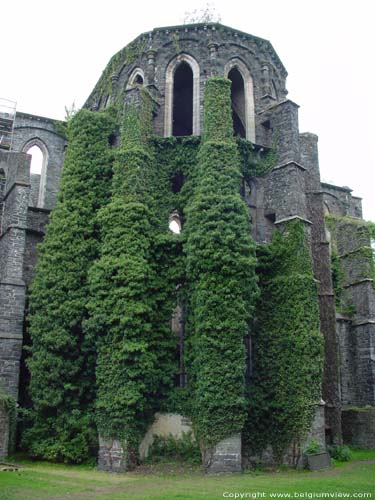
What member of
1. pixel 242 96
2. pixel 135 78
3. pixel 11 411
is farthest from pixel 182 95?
pixel 11 411

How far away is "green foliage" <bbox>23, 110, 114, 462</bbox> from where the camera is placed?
19875 mm

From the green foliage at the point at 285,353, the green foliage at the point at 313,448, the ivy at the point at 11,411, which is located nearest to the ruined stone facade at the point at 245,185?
the ivy at the point at 11,411

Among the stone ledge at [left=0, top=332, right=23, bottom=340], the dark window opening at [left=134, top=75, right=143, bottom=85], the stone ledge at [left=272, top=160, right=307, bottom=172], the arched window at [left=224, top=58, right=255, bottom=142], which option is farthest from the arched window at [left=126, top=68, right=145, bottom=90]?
the stone ledge at [left=0, top=332, right=23, bottom=340]

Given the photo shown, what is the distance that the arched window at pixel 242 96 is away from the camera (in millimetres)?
25125

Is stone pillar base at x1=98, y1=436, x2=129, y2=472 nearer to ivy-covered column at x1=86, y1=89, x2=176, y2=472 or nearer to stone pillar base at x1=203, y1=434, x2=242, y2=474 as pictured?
ivy-covered column at x1=86, y1=89, x2=176, y2=472

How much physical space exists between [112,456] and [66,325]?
466 cm

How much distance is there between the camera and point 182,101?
94.0ft

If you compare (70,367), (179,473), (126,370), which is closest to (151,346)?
(126,370)

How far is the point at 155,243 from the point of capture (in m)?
20.9

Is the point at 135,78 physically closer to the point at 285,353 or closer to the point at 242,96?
the point at 242,96

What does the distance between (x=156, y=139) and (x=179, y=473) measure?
1241 cm

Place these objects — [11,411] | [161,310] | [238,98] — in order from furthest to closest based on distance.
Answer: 1. [238,98]
2. [161,310]
3. [11,411]

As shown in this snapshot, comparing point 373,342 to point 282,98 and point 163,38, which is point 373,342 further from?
point 163,38

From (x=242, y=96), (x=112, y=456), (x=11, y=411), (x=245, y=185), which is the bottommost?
(x=112, y=456)
